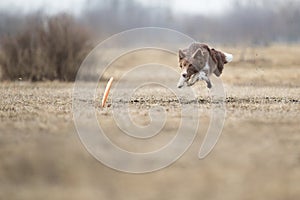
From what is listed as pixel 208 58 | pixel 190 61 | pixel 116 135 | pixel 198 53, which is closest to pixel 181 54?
pixel 190 61

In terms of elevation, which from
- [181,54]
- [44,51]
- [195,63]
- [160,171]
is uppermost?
[44,51]

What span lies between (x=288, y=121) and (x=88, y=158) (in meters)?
3.25

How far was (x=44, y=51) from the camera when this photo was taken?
17.7 m

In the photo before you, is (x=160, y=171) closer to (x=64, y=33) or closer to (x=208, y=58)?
(x=208, y=58)

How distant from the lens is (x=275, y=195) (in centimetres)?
434

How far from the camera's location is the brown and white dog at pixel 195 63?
30.3ft

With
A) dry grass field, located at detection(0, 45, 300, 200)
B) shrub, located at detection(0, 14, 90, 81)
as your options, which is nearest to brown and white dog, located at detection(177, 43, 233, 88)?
dry grass field, located at detection(0, 45, 300, 200)

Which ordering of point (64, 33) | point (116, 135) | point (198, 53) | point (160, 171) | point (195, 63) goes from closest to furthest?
1. point (160, 171)
2. point (116, 135)
3. point (198, 53)
4. point (195, 63)
5. point (64, 33)

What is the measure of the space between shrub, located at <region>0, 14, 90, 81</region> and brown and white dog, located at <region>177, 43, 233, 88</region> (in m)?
8.34

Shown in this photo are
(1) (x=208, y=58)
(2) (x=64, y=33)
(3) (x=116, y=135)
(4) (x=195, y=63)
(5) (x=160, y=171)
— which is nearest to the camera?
(5) (x=160, y=171)

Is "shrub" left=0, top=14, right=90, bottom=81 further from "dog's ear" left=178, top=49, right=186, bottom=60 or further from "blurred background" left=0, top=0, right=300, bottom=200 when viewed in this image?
"dog's ear" left=178, top=49, right=186, bottom=60

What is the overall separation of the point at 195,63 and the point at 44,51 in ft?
31.0

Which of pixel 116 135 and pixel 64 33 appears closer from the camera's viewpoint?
pixel 116 135

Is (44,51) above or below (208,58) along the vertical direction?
above
